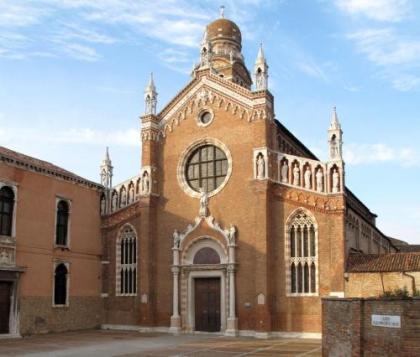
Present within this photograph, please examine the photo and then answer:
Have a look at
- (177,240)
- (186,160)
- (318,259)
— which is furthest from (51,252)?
(318,259)

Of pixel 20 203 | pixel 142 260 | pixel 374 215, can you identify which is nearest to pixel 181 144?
pixel 142 260

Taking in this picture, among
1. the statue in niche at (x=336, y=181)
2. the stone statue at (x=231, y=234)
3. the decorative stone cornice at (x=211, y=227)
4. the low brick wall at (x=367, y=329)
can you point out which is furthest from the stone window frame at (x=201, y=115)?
the low brick wall at (x=367, y=329)

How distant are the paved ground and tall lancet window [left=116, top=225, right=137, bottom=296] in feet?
12.3

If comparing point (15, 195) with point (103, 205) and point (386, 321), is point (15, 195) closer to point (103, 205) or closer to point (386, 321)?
point (103, 205)

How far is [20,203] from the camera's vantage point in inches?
1032

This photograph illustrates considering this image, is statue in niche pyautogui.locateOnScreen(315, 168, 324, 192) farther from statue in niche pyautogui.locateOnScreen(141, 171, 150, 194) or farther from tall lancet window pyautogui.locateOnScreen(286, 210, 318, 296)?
statue in niche pyautogui.locateOnScreen(141, 171, 150, 194)

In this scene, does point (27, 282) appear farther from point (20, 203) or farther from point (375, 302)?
point (375, 302)

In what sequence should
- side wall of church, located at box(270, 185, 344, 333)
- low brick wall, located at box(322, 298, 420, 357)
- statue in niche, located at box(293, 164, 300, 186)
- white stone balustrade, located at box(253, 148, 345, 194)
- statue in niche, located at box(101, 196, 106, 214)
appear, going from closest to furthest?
1. low brick wall, located at box(322, 298, 420, 357)
2. side wall of church, located at box(270, 185, 344, 333)
3. white stone balustrade, located at box(253, 148, 345, 194)
4. statue in niche, located at box(293, 164, 300, 186)
5. statue in niche, located at box(101, 196, 106, 214)

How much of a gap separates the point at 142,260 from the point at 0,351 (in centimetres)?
1031

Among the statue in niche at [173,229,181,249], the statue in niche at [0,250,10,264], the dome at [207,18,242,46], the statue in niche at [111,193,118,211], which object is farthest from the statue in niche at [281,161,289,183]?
the dome at [207,18,242,46]

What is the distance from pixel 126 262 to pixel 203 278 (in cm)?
470

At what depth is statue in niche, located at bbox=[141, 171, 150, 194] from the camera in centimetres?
3011

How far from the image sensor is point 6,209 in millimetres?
25656

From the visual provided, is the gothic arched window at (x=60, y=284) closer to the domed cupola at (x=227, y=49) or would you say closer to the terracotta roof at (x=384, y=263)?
the terracotta roof at (x=384, y=263)
